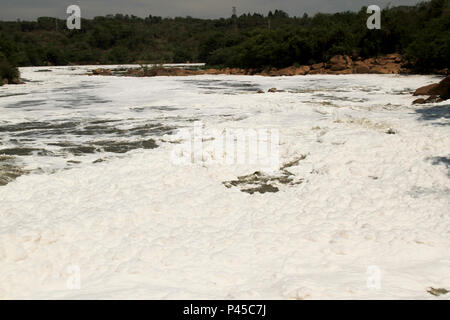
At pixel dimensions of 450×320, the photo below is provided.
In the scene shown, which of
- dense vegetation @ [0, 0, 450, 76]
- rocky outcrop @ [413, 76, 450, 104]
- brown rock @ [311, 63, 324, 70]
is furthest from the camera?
brown rock @ [311, 63, 324, 70]

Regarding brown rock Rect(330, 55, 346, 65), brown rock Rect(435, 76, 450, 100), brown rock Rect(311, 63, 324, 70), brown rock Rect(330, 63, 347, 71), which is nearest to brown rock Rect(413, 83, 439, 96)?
brown rock Rect(435, 76, 450, 100)

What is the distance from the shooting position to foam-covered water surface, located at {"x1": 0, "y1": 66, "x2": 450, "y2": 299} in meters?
3.90

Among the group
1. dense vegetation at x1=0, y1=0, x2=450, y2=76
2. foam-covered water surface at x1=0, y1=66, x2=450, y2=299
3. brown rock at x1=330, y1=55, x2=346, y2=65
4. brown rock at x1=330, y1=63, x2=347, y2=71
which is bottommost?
foam-covered water surface at x1=0, y1=66, x2=450, y2=299

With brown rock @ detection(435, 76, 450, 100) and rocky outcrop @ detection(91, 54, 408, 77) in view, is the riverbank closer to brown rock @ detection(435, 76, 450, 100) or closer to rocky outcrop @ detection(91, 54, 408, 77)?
rocky outcrop @ detection(91, 54, 408, 77)

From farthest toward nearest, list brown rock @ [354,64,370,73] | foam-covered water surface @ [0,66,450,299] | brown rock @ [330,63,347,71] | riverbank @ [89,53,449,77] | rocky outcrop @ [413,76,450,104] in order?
brown rock @ [330,63,347,71], riverbank @ [89,53,449,77], brown rock @ [354,64,370,73], rocky outcrop @ [413,76,450,104], foam-covered water surface @ [0,66,450,299]

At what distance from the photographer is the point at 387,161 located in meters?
7.21

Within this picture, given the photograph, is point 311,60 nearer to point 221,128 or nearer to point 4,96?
point 4,96

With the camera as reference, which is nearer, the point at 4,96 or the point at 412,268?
the point at 412,268

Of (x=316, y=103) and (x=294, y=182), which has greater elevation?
(x=316, y=103)

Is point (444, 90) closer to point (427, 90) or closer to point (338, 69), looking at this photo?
point (427, 90)

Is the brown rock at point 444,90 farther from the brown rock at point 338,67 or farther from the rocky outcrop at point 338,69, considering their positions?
the brown rock at point 338,67

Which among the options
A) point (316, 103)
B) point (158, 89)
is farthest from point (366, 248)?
point (158, 89)

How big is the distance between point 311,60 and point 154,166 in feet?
86.6
